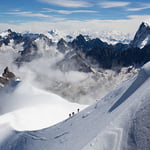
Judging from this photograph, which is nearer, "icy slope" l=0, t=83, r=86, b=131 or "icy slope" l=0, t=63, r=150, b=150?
"icy slope" l=0, t=63, r=150, b=150

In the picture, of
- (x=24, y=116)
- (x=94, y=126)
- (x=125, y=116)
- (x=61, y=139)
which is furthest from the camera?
(x=24, y=116)

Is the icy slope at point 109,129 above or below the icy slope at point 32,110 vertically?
above

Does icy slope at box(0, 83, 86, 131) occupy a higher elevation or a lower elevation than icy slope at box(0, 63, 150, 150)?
lower

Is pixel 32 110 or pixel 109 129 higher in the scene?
pixel 109 129

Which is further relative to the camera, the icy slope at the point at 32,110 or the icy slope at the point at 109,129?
the icy slope at the point at 32,110

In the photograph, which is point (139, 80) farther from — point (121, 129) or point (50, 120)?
point (50, 120)

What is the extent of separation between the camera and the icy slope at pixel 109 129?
1895 cm

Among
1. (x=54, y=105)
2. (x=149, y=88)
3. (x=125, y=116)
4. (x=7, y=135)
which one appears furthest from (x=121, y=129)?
(x=54, y=105)

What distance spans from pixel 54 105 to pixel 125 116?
4374 centimetres

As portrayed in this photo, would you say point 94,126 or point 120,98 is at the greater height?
point 120,98

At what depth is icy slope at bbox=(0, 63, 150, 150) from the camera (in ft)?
62.2

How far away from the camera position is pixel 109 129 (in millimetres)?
20281

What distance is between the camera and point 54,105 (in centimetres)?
6344

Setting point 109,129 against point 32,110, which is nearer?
point 109,129
